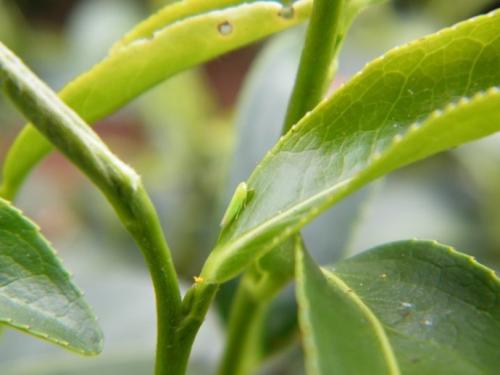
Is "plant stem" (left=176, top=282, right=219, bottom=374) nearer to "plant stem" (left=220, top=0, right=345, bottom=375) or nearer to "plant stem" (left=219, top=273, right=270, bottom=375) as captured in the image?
"plant stem" (left=220, top=0, right=345, bottom=375)

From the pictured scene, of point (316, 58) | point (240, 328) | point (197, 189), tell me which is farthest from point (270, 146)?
point (197, 189)

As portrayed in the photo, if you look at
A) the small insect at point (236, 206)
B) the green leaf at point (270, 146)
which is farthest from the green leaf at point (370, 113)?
the green leaf at point (270, 146)

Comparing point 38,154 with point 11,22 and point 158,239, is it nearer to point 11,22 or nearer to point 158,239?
point 158,239

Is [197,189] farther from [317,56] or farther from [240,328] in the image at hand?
[317,56]

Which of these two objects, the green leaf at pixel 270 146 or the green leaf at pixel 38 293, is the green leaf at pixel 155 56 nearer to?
the green leaf at pixel 38 293

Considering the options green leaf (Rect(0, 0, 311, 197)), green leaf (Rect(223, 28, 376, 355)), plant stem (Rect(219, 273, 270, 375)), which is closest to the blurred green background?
green leaf (Rect(223, 28, 376, 355))

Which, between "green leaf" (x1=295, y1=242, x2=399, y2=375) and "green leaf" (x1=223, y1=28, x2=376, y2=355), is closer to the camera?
"green leaf" (x1=295, y1=242, x2=399, y2=375)

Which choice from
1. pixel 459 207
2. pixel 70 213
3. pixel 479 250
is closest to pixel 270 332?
pixel 479 250
